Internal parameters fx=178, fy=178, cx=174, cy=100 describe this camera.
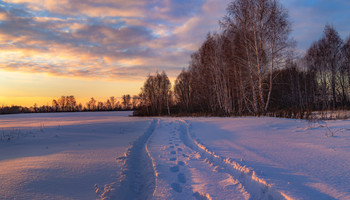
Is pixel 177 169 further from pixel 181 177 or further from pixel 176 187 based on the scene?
pixel 176 187

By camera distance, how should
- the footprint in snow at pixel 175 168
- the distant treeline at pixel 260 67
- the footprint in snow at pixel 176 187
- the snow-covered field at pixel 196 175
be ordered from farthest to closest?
1. the distant treeline at pixel 260 67
2. the footprint in snow at pixel 175 168
3. the footprint in snow at pixel 176 187
4. the snow-covered field at pixel 196 175

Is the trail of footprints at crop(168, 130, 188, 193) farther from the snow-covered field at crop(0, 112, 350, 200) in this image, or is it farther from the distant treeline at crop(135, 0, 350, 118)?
the distant treeline at crop(135, 0, 350, 118)

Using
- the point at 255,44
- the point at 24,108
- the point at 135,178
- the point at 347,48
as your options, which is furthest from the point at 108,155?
the point at 24,108

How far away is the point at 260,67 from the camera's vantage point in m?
12.4

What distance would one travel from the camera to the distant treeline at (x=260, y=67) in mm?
12406

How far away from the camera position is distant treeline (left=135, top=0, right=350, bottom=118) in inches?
488

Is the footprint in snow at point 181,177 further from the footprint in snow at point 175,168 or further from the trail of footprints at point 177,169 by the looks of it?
the footprint in snow at point 175,168

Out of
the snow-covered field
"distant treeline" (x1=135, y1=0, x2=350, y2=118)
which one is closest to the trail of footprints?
the snow-covered field

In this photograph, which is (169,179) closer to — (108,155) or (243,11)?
(108,155)

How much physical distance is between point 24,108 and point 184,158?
5252 inches

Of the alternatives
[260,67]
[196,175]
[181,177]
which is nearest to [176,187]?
[181,177]

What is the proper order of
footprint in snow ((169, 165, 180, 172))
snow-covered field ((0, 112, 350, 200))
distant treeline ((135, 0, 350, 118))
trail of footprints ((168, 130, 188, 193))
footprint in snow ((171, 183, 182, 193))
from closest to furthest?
snow-covered field ((0, 112, 350, 200)) → footprint in snow ((171, 183, 182, 193)) → trail of footprints ((168, 130, 188, 193)) → footprint in snow ((169, 165, 180, 172)) → distant treeline ((135, 0, 350, 118))

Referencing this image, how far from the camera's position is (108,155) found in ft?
15.2

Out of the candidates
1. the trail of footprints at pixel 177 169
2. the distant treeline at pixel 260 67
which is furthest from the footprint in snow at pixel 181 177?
the distant treeline at pixel 260 67
